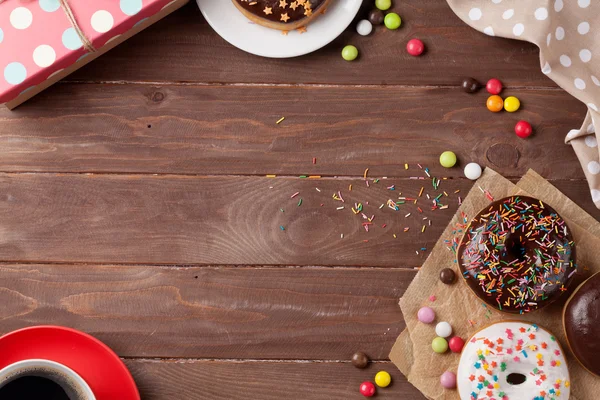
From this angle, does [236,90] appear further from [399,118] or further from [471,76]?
[471,76]

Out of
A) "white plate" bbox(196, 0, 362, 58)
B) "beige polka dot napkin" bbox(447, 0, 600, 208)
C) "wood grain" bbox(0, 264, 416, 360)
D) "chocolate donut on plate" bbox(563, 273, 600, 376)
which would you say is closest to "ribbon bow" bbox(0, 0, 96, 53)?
"white plate" bbox(196, 0, 362, 58)

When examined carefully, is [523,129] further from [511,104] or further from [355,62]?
[355,62]

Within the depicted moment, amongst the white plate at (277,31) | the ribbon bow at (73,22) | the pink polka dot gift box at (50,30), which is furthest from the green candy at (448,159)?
the ribbon bow at (73,22)

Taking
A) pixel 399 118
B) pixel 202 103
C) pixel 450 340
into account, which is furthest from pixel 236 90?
pixel 450 340

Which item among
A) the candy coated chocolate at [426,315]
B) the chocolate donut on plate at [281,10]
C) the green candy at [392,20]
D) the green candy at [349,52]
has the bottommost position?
the candy coated chocolate at [426,315]

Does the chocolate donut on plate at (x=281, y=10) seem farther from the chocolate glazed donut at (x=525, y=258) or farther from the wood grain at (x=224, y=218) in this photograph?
the chocolate glazed donut at (x=525, y=258)

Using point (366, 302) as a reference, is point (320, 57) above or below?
above
